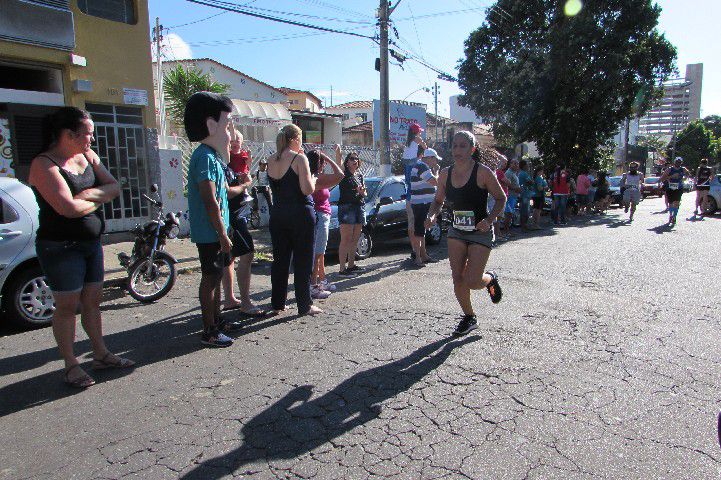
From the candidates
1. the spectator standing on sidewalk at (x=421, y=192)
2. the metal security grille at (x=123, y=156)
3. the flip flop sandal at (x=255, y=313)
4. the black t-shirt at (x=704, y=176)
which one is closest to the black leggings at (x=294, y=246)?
the flip flop sandal at (x=255, y=313)

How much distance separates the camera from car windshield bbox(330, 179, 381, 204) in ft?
31.1

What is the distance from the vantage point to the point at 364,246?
9.01 m

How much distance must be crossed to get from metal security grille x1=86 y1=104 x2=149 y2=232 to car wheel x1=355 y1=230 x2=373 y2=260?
5618mm

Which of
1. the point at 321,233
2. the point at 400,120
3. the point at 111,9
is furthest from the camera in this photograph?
the point at 400,120

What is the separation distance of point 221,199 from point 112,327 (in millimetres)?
2093

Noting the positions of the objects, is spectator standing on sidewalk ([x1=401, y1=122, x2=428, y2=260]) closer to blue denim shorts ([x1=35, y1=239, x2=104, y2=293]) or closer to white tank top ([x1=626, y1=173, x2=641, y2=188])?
blue denim shorts ([x1=35, y1=239, x2=104, y2=293])

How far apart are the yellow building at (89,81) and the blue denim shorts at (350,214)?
626cm

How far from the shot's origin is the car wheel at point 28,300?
4.92m

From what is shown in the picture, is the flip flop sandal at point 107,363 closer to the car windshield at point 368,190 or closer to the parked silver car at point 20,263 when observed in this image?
the parked silver car at point 20,263

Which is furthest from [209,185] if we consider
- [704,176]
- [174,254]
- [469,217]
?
[704,176]

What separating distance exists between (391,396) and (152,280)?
4.01 m

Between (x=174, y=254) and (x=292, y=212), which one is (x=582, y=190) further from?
(x=292, y=212)

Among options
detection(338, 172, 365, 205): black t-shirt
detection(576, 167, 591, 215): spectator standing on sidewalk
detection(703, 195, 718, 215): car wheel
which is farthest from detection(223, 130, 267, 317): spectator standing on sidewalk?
detection(703, 195, 718, 215): car wheel

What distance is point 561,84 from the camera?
18.2 metres
